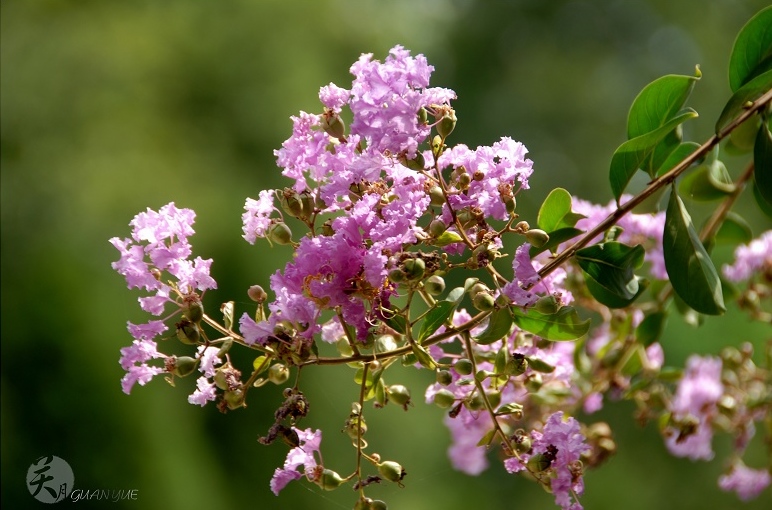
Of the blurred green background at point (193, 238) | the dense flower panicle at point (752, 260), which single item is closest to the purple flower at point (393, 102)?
the dense flower panicle at point (752, 260)

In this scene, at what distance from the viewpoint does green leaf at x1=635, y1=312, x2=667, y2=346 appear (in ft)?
3.64

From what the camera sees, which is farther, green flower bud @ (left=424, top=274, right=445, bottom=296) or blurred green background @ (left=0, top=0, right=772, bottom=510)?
blurred green background @ (left=0, top=0, right=772, bottom=510)

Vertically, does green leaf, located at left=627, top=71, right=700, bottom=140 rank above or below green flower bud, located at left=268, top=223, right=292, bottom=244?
above

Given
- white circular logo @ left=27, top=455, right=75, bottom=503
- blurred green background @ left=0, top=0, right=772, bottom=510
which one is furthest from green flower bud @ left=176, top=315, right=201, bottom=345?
blurred green background @ left=0, top=0, right=772, bottom=510

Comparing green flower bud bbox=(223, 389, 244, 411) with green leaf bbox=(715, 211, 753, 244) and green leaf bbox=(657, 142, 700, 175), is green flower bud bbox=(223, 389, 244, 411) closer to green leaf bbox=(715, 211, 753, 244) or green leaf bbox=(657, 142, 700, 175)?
green leaf bbox=(657, 142, 700, 175)

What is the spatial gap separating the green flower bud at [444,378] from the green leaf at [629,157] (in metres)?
0.22

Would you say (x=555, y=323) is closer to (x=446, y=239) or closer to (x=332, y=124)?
(x=446, y=239)

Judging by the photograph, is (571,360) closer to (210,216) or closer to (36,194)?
(210,216)

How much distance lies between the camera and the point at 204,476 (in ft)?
13.9

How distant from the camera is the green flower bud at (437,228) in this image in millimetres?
703

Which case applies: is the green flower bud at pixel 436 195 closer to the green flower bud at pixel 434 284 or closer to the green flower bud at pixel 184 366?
the green flower bud at pixel 434 284

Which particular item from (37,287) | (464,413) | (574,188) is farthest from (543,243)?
(574,188)

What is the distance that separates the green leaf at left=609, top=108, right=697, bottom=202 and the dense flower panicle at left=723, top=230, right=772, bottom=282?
0.55 meters

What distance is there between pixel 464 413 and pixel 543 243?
23 centimetres
